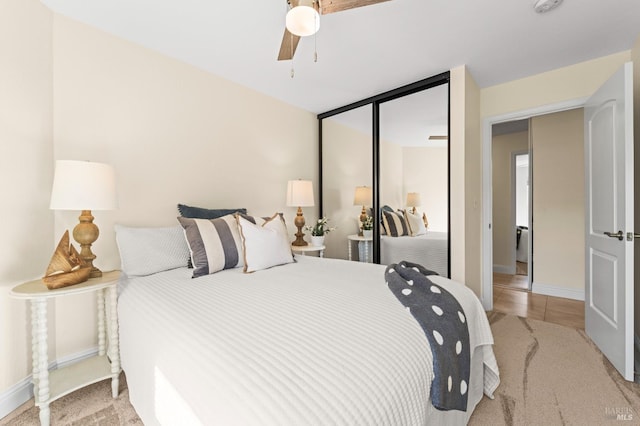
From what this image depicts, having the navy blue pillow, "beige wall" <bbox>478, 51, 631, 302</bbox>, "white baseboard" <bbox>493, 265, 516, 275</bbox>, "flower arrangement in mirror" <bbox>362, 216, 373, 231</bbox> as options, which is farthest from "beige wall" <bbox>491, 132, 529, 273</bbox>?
the navy blue pillow

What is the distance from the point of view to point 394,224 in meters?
3.30

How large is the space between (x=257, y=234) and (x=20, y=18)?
1.90 m

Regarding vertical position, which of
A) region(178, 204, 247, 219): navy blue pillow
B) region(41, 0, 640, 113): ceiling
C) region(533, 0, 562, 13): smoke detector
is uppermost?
region(41, 0, 640, 113): ceiling

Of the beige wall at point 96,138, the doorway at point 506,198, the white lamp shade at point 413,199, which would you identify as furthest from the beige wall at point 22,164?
the doorway at point 506,198

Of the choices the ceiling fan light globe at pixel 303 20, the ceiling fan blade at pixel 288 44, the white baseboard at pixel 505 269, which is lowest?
the white baseboard at pixel 505 269

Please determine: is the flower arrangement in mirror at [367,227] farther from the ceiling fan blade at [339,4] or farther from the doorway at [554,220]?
the ceiling fan blade at [339,4]

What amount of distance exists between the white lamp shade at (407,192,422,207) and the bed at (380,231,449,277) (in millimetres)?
329

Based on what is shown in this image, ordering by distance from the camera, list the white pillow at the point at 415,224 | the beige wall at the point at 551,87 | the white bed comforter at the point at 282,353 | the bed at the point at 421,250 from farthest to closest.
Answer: the white pillow at the point at 415,224, the bed at the point at 421,250, the beige wall at the point at 551,87, the white bed comforter at the point at 282,353

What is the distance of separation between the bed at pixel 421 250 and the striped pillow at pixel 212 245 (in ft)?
5.98

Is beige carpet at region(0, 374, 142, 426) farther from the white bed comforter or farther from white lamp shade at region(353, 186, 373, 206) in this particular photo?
white lamp shade at region(353, 186, 373, 206)

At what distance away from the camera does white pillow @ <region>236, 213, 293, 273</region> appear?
80.0 inches

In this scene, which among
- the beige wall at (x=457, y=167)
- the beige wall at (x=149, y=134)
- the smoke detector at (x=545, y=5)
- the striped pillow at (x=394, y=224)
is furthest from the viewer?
the striped pillow at (x=394, y=224)

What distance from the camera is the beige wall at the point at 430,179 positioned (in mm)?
2902

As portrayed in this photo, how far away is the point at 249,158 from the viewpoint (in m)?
3.13
